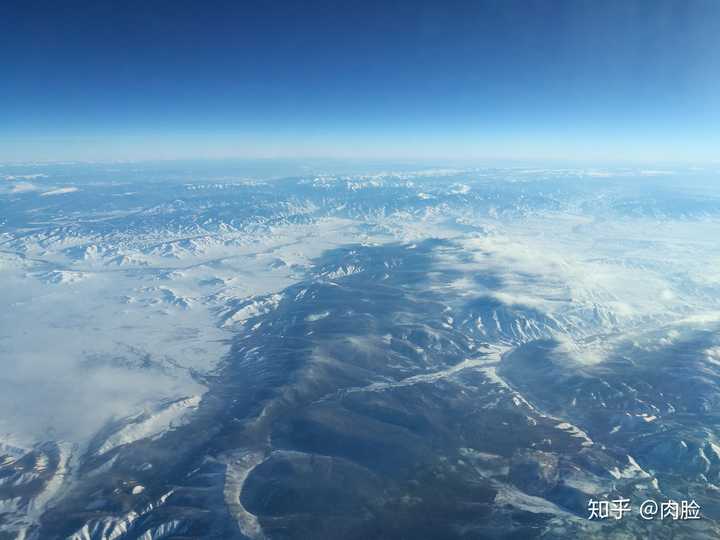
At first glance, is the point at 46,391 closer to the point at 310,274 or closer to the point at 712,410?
the point at 310,274

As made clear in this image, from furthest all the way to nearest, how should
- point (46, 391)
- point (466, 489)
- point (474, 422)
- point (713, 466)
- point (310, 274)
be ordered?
point (310, 274) → point (46, 391) → point (474, 422) → point (713, 466) → point (466, 489)

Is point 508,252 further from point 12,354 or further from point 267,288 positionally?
point 12,354

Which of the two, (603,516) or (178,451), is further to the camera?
(178,451)

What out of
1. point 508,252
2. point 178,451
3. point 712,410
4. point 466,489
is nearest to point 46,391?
point 178,451

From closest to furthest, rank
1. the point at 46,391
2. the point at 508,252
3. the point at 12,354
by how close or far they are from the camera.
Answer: the point at 46,391 < the point at 12,354 < the point at 508,252

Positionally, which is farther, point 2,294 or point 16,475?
point 2,294

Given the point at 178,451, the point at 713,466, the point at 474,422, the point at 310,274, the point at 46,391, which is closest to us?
the point at 713,466

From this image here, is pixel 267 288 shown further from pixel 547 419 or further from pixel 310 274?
pixel 547 419

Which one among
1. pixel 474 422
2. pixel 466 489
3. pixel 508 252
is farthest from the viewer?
pixel 508 252

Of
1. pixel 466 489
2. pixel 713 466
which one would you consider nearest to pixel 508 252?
pixel 713 466
